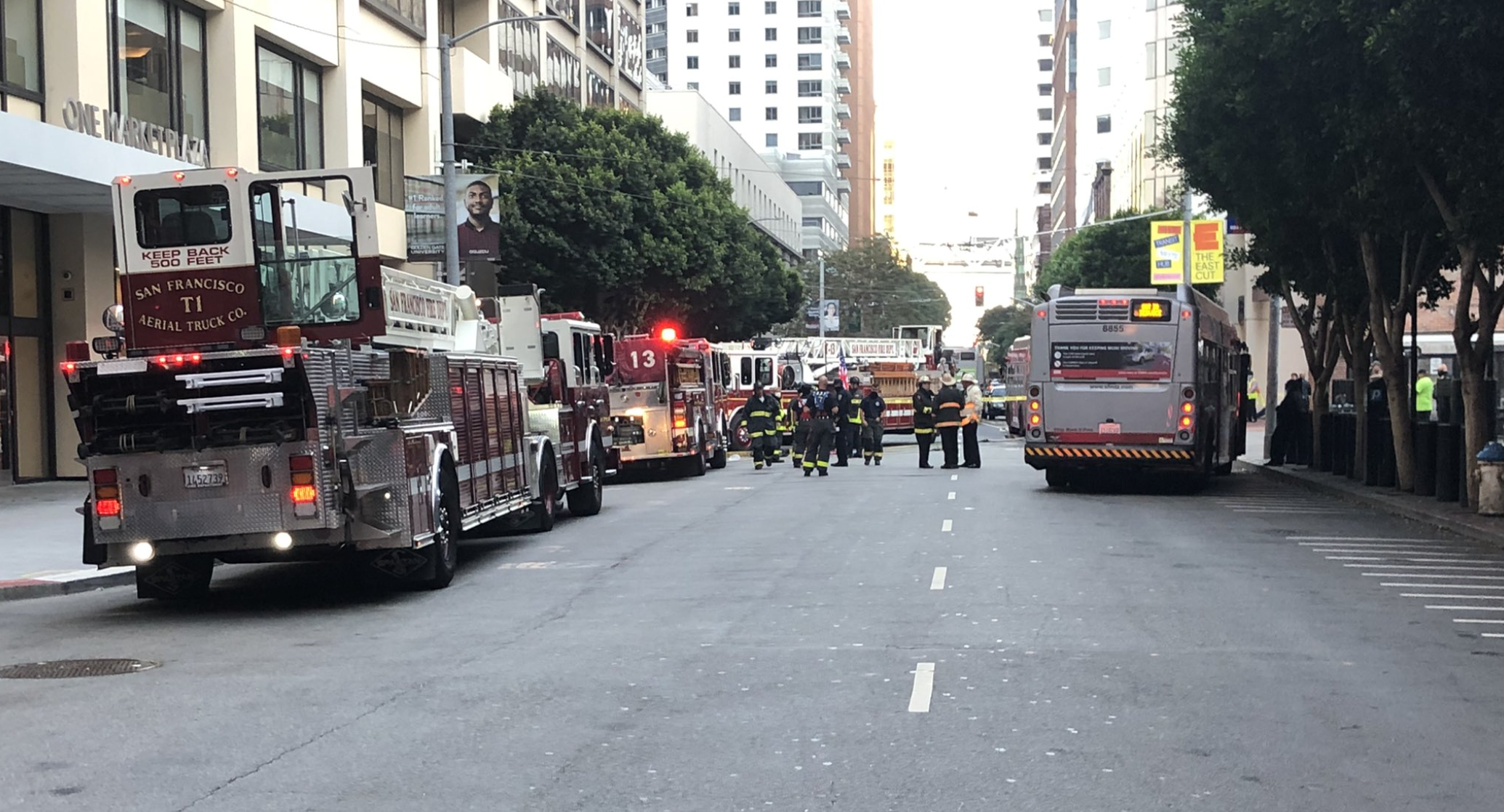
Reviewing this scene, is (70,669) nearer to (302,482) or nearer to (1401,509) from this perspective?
(302,482)

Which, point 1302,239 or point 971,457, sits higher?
point 1302,239

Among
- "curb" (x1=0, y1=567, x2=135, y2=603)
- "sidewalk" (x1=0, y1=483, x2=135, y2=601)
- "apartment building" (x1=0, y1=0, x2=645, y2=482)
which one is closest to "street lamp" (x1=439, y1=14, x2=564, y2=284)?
"apartment building" (x1=0, y1=0, x2=645, y2=482)

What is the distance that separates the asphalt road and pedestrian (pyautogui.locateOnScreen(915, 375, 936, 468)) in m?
14.1

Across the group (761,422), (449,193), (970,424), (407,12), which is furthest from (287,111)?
(970,424)

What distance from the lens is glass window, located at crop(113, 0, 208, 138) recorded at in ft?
87.8

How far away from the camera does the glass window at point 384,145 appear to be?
3728 cm

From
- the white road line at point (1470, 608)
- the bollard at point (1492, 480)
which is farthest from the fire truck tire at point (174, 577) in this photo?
the bollard at point (1492, 480)

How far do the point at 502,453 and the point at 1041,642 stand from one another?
784cm

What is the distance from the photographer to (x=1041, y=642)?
1051cm

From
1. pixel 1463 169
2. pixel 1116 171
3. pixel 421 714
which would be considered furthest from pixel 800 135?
pixel 421 714

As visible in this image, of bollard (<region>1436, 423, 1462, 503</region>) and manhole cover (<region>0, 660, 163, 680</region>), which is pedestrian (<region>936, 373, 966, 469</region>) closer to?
bollard (<region>1436, 423, 1462, 503</region>)

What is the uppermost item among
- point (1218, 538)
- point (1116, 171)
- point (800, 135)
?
point (800, 135)

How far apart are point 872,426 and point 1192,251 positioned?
14881 mm

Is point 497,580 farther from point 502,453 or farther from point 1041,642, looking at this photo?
point 1041,642
